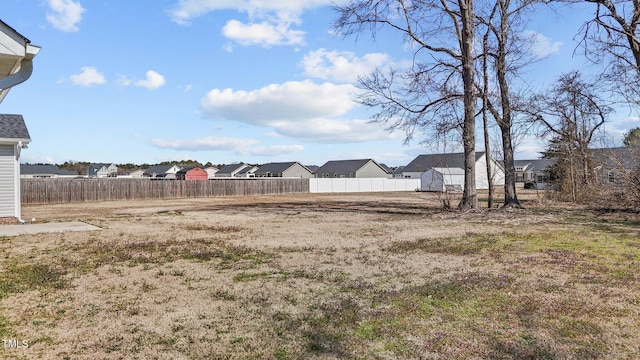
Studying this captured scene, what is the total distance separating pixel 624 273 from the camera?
19.1 ft

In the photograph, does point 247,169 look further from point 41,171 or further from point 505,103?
point 505,103

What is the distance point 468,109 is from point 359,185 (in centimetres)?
3323

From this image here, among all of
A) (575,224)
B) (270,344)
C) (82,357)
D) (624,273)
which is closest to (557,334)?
(270,344)

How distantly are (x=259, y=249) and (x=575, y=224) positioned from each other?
30.5 ft

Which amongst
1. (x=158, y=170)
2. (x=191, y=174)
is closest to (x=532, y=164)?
(x=191, y=174)

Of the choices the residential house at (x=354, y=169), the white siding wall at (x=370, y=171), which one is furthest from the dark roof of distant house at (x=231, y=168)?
the white siding wall at (x=370, y=171)

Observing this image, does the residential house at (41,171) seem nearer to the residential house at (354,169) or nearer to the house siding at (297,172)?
Result: the house siding at (297,172)

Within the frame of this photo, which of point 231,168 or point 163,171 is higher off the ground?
point 231,168

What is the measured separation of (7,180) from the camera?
13.3 metres

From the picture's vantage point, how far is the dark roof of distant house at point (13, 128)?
43.7 ft

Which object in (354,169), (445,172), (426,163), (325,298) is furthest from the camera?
(354,169)

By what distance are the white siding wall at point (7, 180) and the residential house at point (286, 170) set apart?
5065 cm

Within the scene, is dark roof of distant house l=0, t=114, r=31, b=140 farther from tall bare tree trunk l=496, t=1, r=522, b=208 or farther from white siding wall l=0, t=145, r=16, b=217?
tall bare tree trunk l=496, t=1, r=522, b=208

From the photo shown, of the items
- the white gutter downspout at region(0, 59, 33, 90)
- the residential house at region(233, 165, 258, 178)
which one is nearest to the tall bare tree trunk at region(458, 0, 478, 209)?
the white gutter downspout at region(0, 59, 33, 90)
